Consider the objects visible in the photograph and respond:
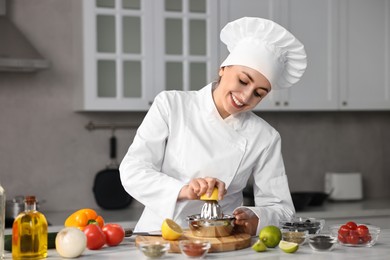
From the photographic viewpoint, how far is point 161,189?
7.57ft

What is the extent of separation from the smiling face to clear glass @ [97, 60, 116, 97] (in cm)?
167

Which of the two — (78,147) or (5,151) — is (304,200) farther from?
(5,151)

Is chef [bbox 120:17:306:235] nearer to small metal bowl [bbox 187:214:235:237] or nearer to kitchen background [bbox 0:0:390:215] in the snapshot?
small metal bowl [bbox 187:214:235:237]

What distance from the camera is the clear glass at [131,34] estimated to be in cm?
402

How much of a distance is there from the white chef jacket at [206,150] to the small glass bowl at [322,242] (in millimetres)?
414

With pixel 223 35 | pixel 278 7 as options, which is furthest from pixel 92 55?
pixel 223 35

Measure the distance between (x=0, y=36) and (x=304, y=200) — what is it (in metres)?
2.01

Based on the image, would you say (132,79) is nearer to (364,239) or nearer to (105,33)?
(105,33)

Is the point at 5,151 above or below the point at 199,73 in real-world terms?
below

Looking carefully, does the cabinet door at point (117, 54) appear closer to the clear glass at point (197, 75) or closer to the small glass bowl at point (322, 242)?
the clear glass at point (197, 75)

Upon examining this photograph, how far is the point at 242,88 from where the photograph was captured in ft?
7.76

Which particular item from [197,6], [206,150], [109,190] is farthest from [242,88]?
[109,190]

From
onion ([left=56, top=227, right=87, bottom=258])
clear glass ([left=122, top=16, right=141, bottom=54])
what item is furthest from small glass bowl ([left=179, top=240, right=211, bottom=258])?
clear glass ([left=122, top=16, right=141, bottom=54])

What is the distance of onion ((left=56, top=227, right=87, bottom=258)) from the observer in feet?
6.09
